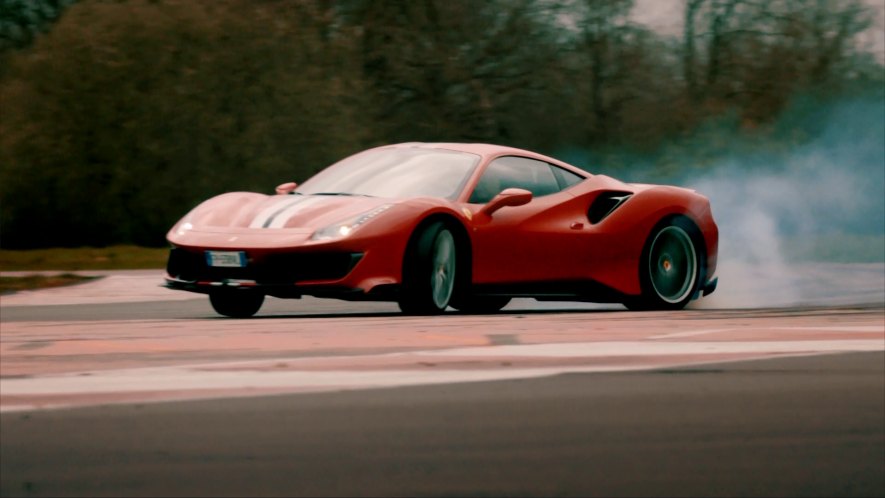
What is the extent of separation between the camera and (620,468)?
529 centimetres

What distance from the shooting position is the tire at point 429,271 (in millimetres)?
11102

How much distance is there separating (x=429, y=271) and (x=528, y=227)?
1.08 meters

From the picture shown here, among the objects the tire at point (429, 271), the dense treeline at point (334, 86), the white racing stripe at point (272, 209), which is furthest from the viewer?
the dense treeline at point (334, 86)

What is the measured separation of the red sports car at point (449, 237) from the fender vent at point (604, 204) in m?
0.01

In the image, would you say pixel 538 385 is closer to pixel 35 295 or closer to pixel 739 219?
pixel 35 295

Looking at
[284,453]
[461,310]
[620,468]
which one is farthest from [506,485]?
[461,310]

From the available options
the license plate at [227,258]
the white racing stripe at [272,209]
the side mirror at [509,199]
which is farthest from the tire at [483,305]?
the license plate at [227,258]

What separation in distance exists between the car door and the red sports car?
0.01 metres

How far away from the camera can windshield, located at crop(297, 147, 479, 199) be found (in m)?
11.8

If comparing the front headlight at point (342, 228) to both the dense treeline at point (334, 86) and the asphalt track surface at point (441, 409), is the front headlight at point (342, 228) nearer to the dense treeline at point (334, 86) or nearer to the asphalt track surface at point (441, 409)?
the asphalt track surface at point (441, 409)

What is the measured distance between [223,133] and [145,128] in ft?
4.88

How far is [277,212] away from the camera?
11273 millimetres

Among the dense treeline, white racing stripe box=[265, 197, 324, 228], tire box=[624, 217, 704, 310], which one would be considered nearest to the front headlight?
white racing stripe box=[265, 197, 324, 228]

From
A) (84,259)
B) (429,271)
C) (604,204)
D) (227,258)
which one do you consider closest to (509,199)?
(429,271)
